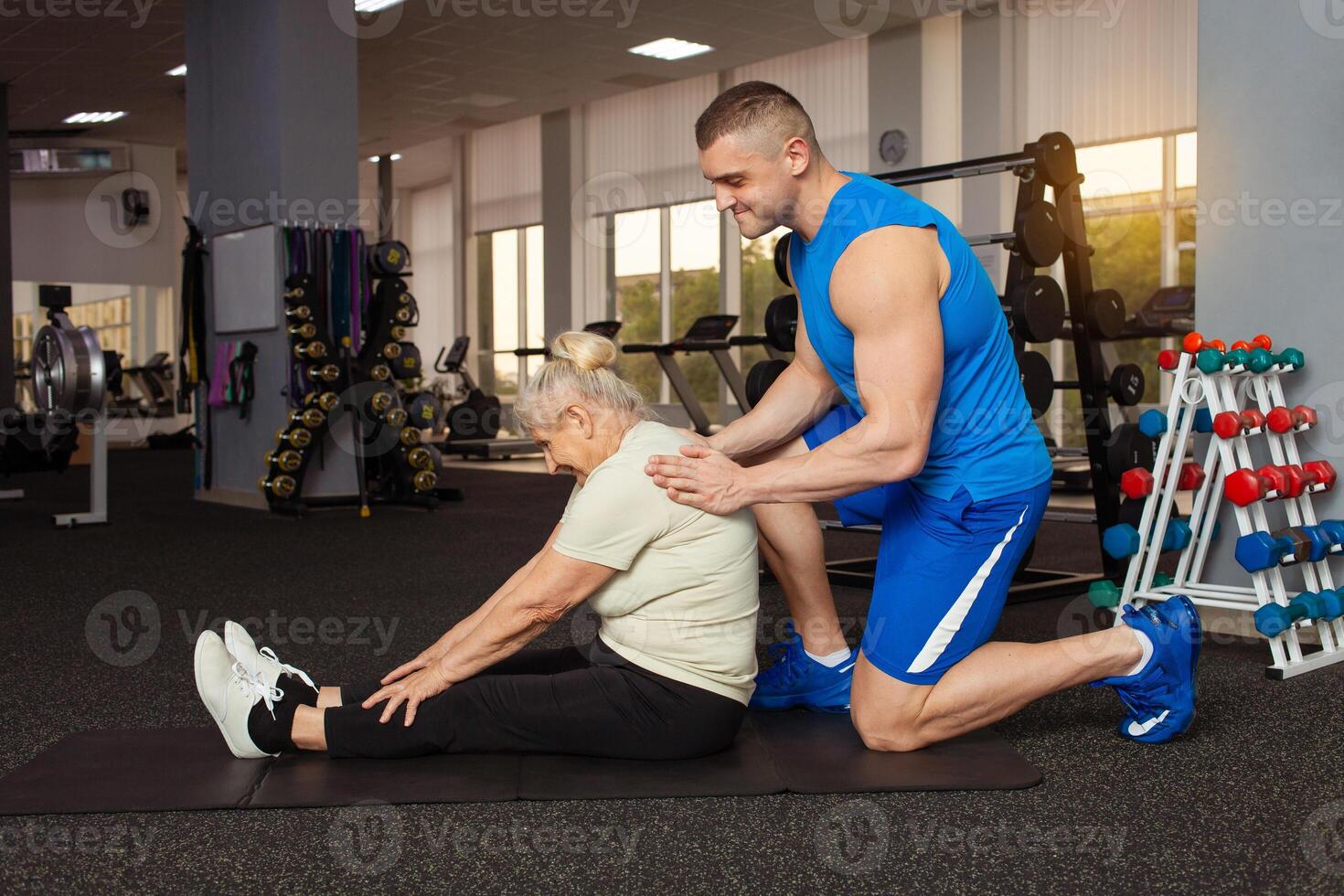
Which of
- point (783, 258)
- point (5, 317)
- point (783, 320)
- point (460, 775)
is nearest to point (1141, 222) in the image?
point (783, 320)

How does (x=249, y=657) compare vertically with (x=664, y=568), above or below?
below

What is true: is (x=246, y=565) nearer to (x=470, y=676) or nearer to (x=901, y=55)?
(x=470, y=676)

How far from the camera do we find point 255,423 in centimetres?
657

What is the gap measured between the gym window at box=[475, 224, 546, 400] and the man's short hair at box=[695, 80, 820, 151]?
10451 millimetres

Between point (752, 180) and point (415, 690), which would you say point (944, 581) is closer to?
point (752, 180)

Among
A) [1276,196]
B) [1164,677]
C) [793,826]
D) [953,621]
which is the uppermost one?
[1276,196]

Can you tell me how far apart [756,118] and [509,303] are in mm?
11510

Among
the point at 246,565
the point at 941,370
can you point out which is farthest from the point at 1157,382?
the point at 941,370

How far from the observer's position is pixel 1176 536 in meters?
2.83

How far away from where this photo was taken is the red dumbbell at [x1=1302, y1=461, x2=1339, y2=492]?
274 cm

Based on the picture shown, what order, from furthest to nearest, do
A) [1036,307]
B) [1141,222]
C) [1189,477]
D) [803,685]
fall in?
1. [1141,222]
2. [1036,307]
3. [1189,477]
4. [803,685]

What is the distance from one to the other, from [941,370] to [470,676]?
90 centimetres

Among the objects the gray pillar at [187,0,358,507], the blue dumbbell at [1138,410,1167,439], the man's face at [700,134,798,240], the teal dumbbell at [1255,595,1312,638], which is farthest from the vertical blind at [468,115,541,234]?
the man's face at [700,134,798,240]

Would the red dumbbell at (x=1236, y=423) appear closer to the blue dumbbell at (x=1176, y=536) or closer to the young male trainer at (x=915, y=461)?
the blue dumbbell at (x=1176, y=536)
